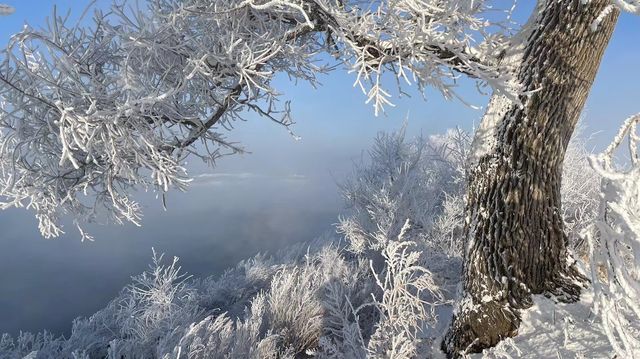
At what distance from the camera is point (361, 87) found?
3.23 meters

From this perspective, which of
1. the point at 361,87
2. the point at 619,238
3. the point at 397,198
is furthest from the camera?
the point at 397,198

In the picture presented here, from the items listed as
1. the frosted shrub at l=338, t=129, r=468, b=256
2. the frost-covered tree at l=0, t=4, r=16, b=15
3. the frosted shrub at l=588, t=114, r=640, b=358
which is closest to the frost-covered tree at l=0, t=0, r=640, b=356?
the frosted shrub at l=588, t=114, r=640, b=358

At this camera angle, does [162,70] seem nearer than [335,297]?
Yes

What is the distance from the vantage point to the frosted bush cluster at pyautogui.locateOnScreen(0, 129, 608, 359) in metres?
4.88

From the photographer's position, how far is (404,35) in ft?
10.8

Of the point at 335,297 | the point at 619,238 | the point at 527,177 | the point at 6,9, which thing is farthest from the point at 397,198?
the point at 6,9

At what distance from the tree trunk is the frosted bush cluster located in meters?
0.73

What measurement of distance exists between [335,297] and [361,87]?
11.9ft

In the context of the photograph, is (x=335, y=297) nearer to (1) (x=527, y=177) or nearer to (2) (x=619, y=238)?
(1) (x=527, y=177)

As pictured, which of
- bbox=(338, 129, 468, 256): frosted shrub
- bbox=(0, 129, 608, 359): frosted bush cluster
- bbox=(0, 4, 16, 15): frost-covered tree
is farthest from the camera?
bbox=(338, 129, 468, 256): frosted shrub

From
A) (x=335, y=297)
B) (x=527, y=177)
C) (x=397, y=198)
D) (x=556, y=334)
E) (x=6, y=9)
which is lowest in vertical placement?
(x=556, y=334)

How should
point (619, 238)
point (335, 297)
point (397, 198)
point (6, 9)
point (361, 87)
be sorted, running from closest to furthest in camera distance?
point (6, 9)
point (619, 238)
point (361, 87)
point (335, 297)
point (397, 198)

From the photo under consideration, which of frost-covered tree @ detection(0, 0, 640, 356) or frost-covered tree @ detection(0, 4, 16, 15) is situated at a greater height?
frost-covered tree @ detection(0, 0, 640, 356)

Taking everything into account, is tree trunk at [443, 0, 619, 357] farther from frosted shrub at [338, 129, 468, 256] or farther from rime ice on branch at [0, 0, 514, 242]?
frosted shrub at [338, 129, 468, 256]
